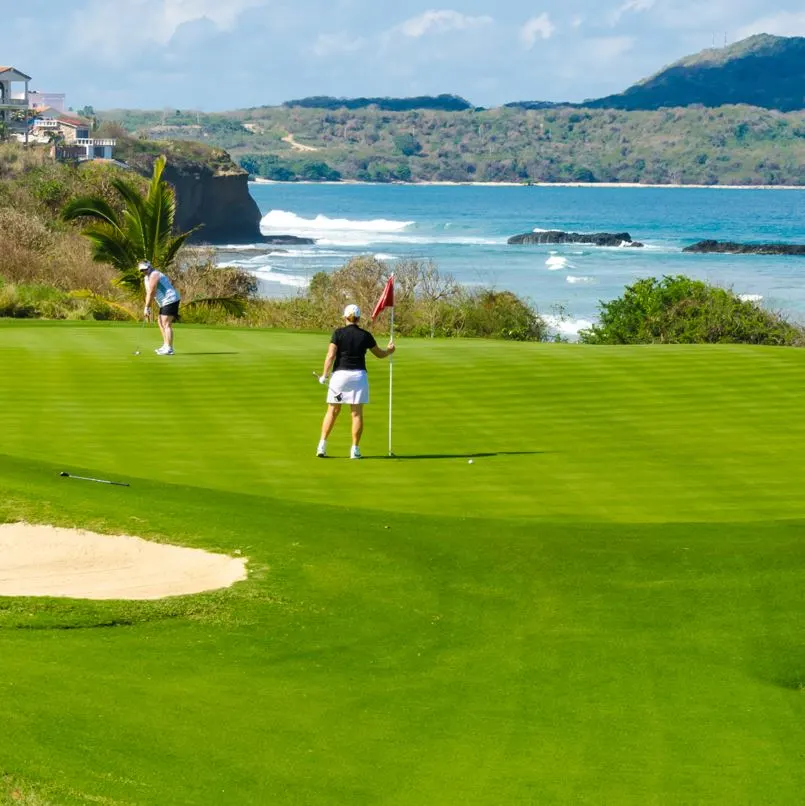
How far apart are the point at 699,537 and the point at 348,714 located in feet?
16.8

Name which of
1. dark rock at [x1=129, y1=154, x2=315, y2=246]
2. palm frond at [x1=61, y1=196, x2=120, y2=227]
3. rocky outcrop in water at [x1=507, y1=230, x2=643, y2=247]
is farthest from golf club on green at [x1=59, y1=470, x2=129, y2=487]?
rocky outcrop in water at [x1=507, y1=230, x2=643, y2=247]

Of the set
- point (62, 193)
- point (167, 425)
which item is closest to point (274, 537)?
point (167, 425)

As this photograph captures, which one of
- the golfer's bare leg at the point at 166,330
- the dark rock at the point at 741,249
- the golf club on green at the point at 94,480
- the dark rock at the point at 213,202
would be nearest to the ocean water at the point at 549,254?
the dark rock at the point at 741,249

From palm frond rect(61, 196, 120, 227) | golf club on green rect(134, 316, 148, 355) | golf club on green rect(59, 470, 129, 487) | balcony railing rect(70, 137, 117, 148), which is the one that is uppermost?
balcony railing rect(70, 137, 117, 148)

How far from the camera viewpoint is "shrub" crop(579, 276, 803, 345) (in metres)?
41.5

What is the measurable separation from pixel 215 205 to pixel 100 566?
131640 millimetres

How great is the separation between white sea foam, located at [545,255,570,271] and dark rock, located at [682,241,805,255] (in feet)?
61.2

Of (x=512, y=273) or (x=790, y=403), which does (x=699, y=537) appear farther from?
(x=512, y=273)

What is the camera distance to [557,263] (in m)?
109

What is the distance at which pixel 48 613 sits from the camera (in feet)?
33.2

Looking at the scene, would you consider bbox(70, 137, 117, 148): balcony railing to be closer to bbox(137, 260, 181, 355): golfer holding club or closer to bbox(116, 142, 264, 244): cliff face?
bbox(116, 142, 264, 244): cliff face

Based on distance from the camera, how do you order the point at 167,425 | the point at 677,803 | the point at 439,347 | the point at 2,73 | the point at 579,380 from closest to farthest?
the point at 677,803 → the point at 167,425 → the point at 579,380 → the point at 439,347 → the point at 2,73

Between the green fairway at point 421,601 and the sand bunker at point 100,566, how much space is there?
0.79 ft

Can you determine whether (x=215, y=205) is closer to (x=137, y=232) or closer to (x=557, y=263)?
(x=557, y=263)
